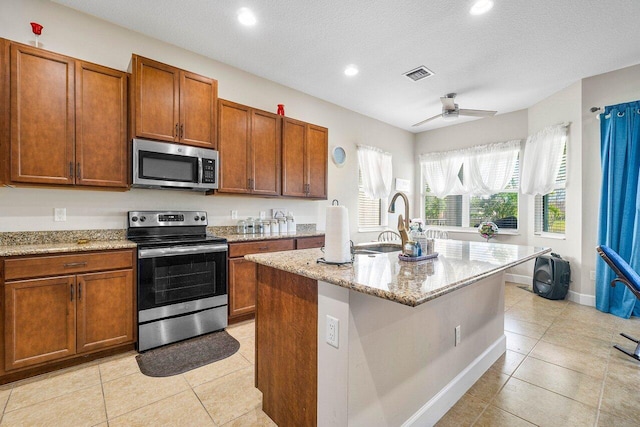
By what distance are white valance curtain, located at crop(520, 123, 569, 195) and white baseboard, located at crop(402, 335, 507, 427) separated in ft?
10.1

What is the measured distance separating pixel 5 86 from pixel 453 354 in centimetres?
368

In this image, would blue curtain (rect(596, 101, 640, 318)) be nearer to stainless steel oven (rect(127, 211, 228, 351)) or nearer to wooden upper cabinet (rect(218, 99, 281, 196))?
wooden upper cabinet (rect(218, 99, 281, 196))

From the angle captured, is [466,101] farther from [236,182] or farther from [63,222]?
[63,222]

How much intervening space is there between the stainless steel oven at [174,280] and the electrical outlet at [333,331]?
1.85 m

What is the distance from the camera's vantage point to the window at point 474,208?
497 cm

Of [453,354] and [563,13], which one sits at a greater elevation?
[563,13]

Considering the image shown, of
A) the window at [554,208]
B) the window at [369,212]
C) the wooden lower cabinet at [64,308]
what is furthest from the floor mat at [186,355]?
the window at [554,208]

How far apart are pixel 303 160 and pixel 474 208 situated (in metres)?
3.66

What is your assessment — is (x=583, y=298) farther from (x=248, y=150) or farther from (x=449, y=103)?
(x=248, y=150)

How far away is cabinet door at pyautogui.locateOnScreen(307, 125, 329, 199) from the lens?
395cm

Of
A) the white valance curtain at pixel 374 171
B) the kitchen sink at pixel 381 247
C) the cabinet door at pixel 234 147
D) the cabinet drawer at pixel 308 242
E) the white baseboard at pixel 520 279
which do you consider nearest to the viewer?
the kitchen sink at pixel 381 247

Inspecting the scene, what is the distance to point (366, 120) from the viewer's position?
525 centimetres

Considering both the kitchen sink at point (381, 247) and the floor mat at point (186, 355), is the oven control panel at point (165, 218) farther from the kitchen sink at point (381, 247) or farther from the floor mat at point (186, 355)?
the kitchen sink at point (381, 247)

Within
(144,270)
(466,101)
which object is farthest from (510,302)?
(144,270)
